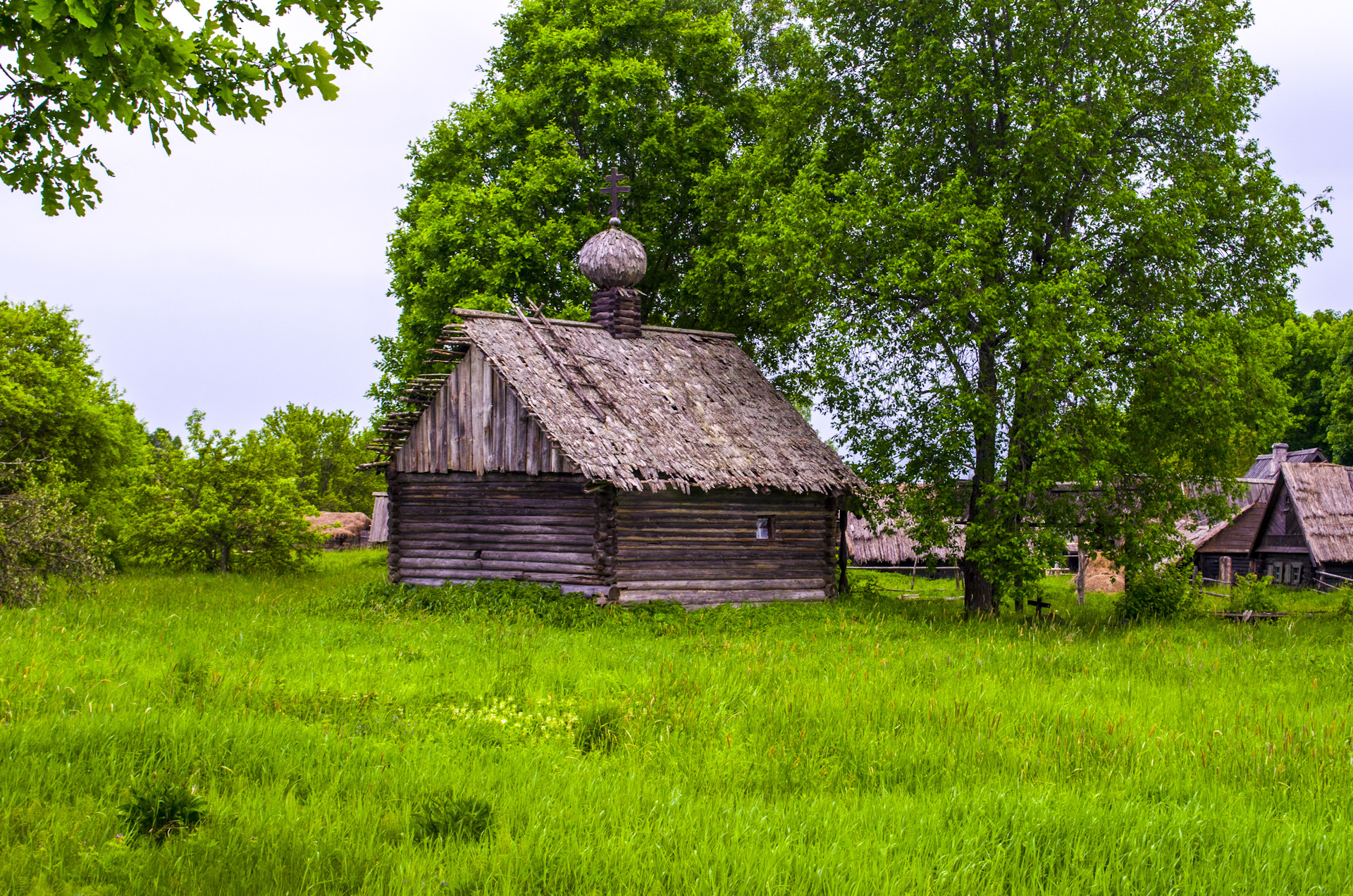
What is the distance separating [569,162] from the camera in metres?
25.3

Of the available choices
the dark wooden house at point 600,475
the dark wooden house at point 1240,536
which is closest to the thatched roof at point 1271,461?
the dark wooden house at point 1240,536

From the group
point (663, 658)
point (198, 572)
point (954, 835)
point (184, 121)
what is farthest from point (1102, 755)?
point (198, 572)

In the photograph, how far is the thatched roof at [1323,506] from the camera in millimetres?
34031

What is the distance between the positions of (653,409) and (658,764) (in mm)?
12342

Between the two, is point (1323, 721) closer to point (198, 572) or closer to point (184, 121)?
point (184, 121)

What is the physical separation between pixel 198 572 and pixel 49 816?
75.1 ft

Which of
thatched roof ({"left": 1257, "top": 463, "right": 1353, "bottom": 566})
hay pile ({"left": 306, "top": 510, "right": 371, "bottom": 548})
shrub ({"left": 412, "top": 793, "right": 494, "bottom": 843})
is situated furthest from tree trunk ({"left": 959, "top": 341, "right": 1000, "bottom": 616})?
hay pile ({"left": 306, "top": 510, "right": 371, "bottom": 548})

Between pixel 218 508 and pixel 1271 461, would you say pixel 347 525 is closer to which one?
pixel 218 508

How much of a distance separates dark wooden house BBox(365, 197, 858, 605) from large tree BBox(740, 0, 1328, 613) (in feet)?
6.61

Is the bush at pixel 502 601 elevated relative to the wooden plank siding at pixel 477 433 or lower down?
lower down

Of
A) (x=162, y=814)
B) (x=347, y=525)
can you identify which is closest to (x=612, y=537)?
(x=162, y=814)

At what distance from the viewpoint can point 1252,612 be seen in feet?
67.2

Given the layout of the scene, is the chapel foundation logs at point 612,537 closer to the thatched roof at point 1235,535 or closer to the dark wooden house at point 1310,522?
the dark wooden house at point 1310,522

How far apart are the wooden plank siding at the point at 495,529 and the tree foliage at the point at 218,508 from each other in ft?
25.6
